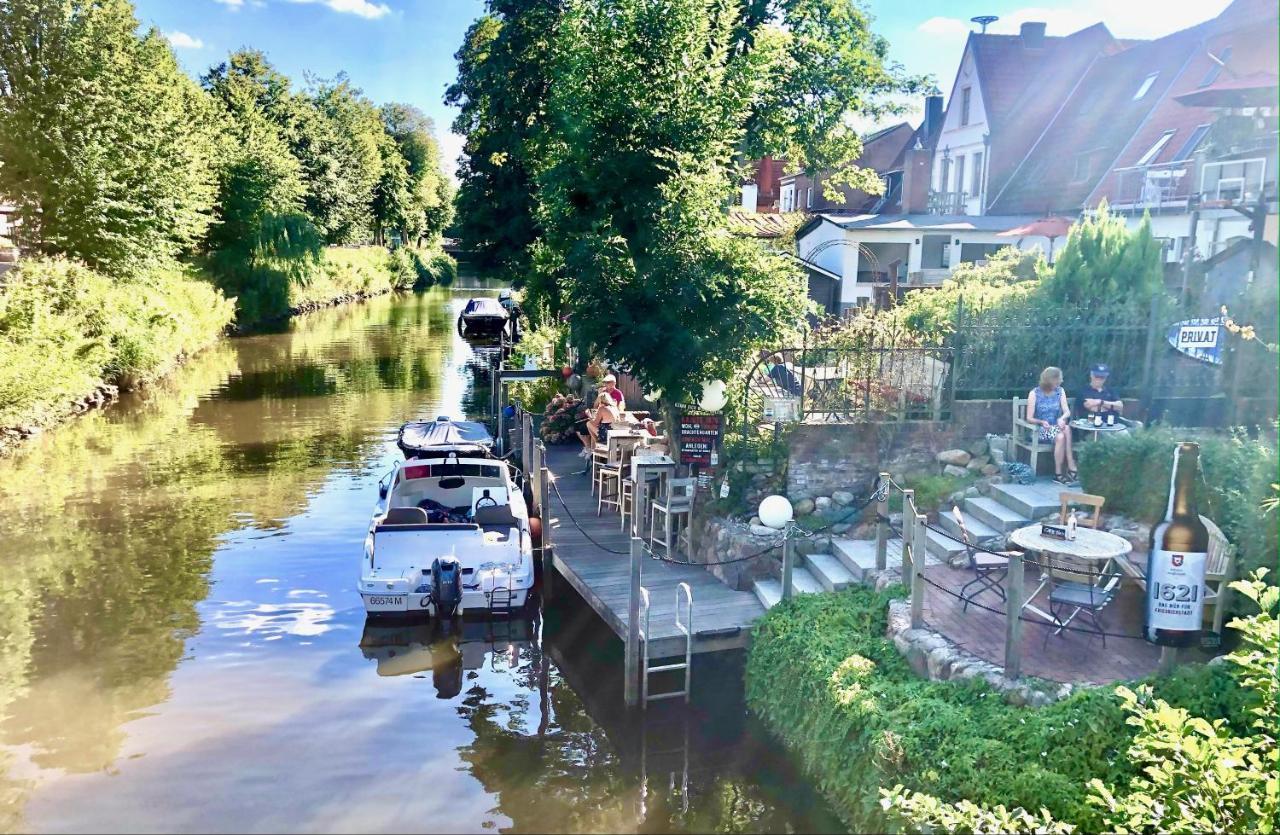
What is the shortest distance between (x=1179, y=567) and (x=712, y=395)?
6687 millimetres

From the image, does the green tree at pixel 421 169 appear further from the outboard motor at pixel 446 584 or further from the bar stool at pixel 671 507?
the outboard motor at pixel 446 584

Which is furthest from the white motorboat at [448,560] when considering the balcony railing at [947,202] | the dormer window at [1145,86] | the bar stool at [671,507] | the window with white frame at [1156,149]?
the balcony railing at [947,202]

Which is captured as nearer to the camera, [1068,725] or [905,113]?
[1068,725]

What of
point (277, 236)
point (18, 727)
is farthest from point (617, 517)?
point (277, 236)

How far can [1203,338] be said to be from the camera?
1161cm

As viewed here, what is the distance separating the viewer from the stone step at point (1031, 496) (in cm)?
1059

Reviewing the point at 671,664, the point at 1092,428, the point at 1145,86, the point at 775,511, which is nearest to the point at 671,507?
the point at 775,511

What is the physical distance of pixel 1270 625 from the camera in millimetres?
5219

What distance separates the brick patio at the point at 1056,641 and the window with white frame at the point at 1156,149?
19920 millimetres

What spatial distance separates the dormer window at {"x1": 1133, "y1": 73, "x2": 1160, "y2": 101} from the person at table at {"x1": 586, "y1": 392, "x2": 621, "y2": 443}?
2231 cm

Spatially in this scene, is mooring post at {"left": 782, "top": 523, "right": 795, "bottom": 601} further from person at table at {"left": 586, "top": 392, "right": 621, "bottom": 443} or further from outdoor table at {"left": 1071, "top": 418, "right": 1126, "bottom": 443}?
person at table at {"left": 586, "top": 392, "right": 621, "bottom": 443}

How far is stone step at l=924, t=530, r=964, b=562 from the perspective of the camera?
34.1 feet

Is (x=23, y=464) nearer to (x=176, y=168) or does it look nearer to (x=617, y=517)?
(x=617, y=517)

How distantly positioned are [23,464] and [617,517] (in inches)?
549
